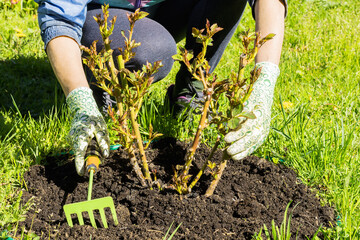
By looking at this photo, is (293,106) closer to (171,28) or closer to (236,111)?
(171,28)

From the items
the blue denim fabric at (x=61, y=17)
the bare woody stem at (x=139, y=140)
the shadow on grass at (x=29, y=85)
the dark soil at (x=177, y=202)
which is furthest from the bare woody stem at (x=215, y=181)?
the shadow on grass at (x=29, y=85)

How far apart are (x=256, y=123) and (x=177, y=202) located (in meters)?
0.45

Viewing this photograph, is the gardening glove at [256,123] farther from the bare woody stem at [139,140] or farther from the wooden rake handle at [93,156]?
the wooden rake handle at [93,156]

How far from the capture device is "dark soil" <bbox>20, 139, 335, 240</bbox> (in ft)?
5.25

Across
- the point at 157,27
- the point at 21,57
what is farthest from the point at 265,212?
the point at 21,57

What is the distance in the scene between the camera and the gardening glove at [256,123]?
5.44 feet

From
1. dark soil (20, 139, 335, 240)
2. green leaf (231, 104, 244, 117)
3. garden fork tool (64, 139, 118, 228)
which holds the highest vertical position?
green leaf (231, 104, 244, 117)

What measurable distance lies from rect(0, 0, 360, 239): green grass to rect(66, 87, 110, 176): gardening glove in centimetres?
31

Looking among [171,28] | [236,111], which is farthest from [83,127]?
[171,28]

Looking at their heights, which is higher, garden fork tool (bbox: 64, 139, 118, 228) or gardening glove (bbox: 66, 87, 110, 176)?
gardening glove (bbox: 66, 87, 110, 176)

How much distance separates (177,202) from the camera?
172 cm

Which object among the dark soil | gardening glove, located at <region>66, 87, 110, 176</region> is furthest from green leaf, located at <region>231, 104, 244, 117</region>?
gardening glove, located at <region>66, 87, 110, 176</region>

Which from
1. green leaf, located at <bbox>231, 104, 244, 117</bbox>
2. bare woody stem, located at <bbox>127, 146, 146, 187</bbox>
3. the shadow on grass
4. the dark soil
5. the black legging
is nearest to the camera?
green leaf, located at <bbox>231, 104, 244, 117</bbox>

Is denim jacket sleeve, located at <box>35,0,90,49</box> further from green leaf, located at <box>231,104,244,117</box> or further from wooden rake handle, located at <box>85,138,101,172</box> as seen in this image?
green leaf, located at <box>231,104,244,117</box>
